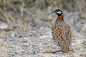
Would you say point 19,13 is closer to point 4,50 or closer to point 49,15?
point 49,15

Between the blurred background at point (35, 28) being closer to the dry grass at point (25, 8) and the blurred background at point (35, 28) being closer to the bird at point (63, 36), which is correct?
the dry grass at point (25, 8)

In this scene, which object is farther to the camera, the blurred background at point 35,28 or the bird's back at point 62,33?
the blurred background at point 35,28

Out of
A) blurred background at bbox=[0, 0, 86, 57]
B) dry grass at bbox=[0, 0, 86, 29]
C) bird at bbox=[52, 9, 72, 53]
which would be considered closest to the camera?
bird at bbox=[52, 9, 72, 53]

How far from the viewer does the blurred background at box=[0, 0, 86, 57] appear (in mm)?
3726

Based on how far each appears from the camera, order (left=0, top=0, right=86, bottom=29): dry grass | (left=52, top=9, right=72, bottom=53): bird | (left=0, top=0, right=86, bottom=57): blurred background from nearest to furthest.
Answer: (left=52, top=9, right=72, bottom=53): bird → (left=0, top=0, right=86, bottom=57): blurred background → (left=0, top=0, right=86, bottom=29): dry grass

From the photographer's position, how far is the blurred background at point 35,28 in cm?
373

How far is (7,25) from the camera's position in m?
5.29

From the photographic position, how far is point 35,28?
18.3 feet

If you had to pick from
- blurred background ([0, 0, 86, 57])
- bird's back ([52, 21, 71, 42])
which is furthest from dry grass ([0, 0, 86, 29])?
bird's back ([52, 21, 71, 42])

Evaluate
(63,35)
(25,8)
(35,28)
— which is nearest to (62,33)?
(63,35)

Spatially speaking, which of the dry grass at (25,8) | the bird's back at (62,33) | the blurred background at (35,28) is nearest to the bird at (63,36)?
the bird's back at (62,33)

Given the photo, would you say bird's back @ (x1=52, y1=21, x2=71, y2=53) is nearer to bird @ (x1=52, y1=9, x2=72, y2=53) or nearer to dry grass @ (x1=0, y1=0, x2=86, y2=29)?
bird @ (x1=52, y1=9, x2=72, y2=53)

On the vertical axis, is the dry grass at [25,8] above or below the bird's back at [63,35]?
above

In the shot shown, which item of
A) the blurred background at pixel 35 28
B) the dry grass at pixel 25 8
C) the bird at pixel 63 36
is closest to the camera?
the bird at pixel 63 36
